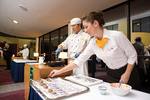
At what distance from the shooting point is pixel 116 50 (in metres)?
1.19

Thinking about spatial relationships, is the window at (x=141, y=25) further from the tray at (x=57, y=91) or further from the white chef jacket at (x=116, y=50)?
the tray at (x=57, y=91)

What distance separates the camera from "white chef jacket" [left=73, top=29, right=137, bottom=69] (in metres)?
1.16

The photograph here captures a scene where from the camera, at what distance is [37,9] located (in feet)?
13.6

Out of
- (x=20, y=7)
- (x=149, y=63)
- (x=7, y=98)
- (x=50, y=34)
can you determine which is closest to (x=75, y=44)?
(x=149, y=63)

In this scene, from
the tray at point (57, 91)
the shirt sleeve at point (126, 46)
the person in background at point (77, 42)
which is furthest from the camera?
the person in background at point (77, 42)

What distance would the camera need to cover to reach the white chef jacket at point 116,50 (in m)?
1.16

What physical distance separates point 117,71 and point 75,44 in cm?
99

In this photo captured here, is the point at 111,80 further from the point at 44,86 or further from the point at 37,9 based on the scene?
the point at 37,9

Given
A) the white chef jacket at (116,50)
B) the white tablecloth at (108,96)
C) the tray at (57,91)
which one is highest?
the white chef jacket at (116,50)

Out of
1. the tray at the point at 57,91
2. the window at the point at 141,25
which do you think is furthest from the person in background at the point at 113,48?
the window at the point at 141,25

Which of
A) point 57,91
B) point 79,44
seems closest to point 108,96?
point 57,91

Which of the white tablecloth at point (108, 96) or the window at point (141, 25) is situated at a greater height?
the window at point (141, 25)

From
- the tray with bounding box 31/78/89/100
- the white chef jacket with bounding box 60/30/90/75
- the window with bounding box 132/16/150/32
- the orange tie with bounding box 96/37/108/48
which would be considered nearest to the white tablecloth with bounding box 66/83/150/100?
the tray with bounding box 31/78/89/100

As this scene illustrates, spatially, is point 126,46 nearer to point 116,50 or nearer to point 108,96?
point 116,50
